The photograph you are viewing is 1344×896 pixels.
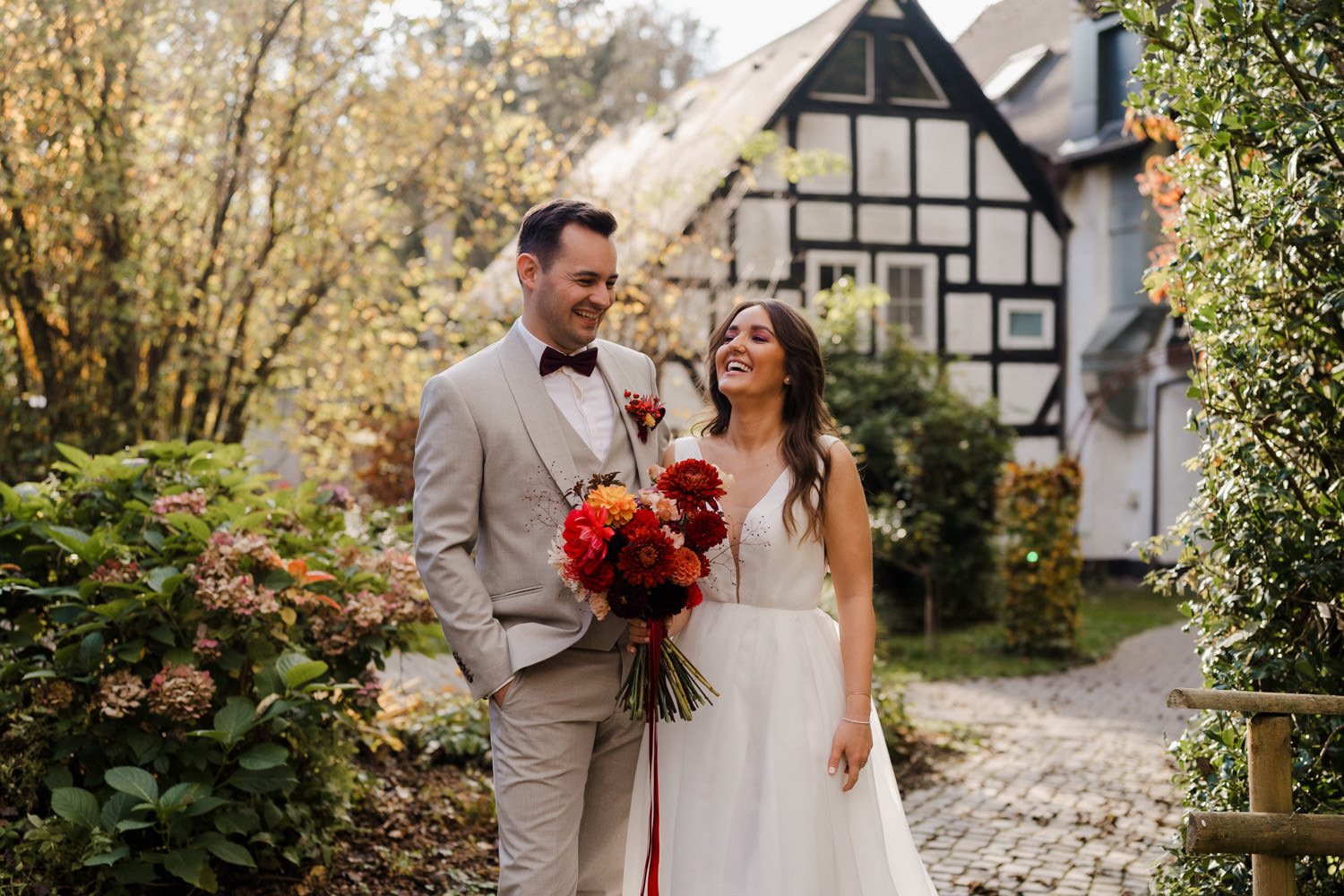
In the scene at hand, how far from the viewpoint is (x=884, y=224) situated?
47.8 feet

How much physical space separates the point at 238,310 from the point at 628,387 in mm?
5577

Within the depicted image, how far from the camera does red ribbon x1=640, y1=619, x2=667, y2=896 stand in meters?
2.90

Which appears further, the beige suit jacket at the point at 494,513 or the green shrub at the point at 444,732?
the green shrub at the point at 444,732

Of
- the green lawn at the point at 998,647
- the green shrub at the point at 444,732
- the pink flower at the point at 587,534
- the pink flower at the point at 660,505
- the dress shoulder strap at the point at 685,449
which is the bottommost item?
the green lawn at the point at 998,647

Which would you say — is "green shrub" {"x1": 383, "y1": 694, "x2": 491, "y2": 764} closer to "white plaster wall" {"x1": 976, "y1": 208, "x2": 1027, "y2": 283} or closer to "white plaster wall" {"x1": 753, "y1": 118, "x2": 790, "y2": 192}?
"white plaster wall" {"x1": 753, "y1": 118, "x2": 790, "y2": 192}

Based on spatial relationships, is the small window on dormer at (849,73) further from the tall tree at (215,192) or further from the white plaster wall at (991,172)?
the tall tree at (215,192)

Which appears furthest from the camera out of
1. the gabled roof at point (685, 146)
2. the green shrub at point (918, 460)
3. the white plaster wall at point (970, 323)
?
the white plaster wall at point (970, 323)

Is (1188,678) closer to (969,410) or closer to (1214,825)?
(969,410)

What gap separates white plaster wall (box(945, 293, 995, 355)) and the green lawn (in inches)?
143

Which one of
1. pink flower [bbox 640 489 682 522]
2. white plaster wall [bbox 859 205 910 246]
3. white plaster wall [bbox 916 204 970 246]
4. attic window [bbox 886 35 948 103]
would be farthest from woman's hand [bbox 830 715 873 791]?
attic window [bbox 886 35 948 103]

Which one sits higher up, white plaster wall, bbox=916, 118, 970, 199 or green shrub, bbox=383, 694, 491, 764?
white plaster wall, bbox=916, 118, 970, 199

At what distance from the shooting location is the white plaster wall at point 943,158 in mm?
14727

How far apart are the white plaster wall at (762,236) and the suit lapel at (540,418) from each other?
34.9 feet

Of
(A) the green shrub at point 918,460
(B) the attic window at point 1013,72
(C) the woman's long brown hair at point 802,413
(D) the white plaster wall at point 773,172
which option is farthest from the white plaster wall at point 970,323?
(C) the woman's long brown hair at point 802,413
